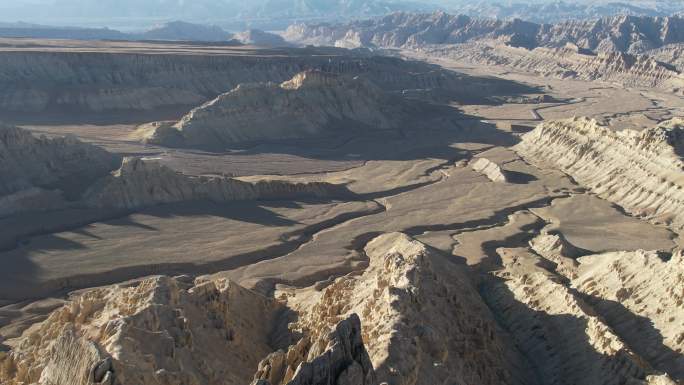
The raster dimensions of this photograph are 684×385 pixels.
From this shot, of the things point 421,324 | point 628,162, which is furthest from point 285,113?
point 421,324

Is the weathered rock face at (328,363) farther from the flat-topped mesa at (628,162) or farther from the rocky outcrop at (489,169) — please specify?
the rocky outcrop at (489,169)

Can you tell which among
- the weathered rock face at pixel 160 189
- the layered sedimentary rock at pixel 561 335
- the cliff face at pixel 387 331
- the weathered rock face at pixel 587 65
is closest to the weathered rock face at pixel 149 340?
the cliff face at pixel 387 331

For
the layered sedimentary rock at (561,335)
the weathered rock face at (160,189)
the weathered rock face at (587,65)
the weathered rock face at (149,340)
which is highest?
the weathered rock face at (149,340)

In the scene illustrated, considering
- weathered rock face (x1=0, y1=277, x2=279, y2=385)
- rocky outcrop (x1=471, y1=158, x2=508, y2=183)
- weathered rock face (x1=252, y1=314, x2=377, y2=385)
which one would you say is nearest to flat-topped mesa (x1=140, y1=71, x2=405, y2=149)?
rocky outcrop (x1=471, y1=158, x2=508, y2=183)

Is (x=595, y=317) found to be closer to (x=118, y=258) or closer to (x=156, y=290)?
(x=156, y=290)

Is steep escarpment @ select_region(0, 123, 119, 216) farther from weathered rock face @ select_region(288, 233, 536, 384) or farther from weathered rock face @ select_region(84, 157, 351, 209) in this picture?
weathered rock face @ select_region(288, 233, 536, 384)
